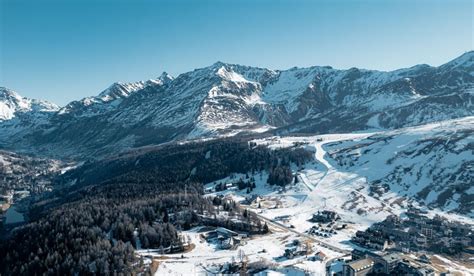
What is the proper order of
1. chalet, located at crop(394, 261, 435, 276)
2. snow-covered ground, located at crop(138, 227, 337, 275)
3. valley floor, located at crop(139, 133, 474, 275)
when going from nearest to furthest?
1. chalet, located at crop(394, 261, 435, 276)
2. snow-covered ground, located at crop(138, 227, 337, 275)
3. valley floor, located at crop(139, 133, 474, 275)

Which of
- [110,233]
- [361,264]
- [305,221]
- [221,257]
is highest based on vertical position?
[110,233]

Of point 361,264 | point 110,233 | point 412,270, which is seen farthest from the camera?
point 110,233

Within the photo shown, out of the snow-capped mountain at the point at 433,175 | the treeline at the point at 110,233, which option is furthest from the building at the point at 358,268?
the snow-capped mountain at the point at 433,175

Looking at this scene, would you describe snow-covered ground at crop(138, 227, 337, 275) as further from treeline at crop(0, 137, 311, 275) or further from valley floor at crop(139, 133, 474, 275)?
treeline at crop(0, 137, 311, 275)

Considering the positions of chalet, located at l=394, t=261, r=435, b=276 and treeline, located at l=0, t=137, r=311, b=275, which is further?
→ treeline, located at l=0, t=137, r=311, b=275

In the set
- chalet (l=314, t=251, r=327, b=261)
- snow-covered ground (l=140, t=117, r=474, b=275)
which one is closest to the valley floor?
snow-covered ground (l=140, t=117, r=474, b=275)

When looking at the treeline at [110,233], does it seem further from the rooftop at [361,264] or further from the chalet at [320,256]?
the rooftop at [361,264]

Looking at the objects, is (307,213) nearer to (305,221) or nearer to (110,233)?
(305,221)

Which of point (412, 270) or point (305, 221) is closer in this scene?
point (412, 270)

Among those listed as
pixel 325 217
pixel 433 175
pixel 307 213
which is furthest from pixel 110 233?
pixel 433 175

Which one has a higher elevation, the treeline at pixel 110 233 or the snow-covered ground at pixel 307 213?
the treeline at pixel 110 233
